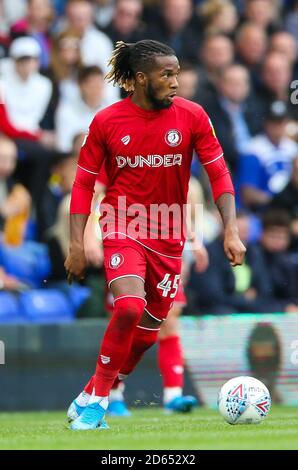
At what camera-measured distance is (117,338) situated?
25.6ft

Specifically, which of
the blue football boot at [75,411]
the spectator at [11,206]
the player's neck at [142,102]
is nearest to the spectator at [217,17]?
the spectator at [11,206]

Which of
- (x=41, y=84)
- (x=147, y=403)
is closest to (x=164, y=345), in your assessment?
(x=147, y=403)

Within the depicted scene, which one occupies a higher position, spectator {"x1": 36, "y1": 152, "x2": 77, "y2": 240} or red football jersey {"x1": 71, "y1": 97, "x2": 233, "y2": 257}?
red football jersey {"x1": 71, "y1": 97, "x2": 233, "y2": 257}

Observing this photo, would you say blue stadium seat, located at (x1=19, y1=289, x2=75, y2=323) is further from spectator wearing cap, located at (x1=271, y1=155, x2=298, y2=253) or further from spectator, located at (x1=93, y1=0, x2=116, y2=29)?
spectator, located at (x1=93, y1=0, x2=116, y2=29)

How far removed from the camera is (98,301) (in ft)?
39.3

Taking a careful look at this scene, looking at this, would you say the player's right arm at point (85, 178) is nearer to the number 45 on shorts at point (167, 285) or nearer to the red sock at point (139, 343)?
the number 45 on shorts at point (167, 285)

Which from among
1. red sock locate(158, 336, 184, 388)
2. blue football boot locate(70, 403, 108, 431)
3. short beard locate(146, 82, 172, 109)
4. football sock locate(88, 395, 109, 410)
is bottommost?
red sock locate(158, 336, 184, 388)

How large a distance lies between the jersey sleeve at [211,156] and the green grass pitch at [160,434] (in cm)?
147

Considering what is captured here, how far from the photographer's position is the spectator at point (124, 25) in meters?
15.2

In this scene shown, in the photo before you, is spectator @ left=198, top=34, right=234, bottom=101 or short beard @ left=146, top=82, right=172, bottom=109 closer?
short beard @ left=146, top=82, right=172, bottom=109

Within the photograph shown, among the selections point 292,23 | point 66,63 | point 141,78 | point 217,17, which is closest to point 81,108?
point 66,63

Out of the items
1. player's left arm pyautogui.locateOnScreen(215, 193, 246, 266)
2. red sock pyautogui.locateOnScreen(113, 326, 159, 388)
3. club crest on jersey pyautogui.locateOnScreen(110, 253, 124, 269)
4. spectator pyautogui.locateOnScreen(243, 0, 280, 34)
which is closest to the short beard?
player's left arm pyautogui.locateOnScreen(215, 193, 246, 266)

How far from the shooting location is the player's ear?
26.7ft

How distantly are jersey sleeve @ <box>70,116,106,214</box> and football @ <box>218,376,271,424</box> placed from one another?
4.75ft
